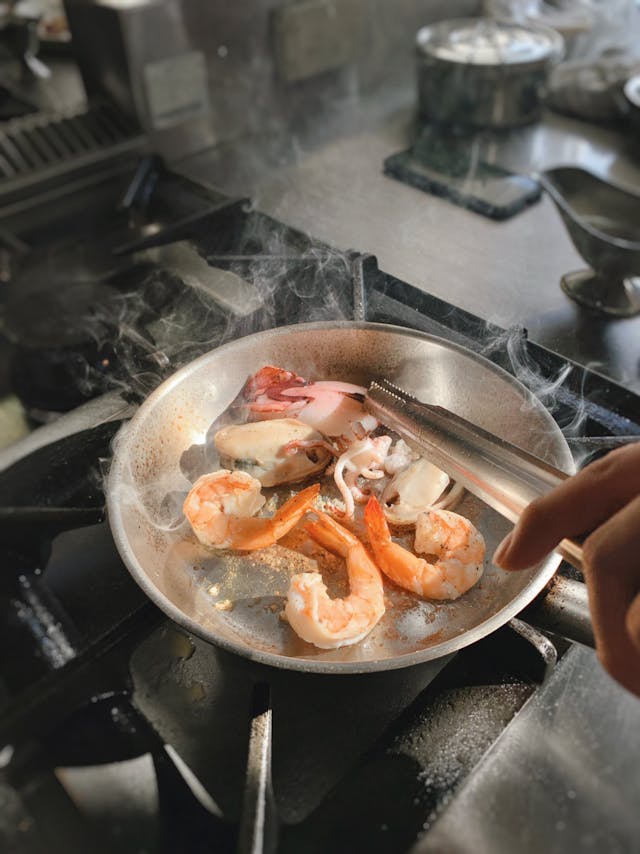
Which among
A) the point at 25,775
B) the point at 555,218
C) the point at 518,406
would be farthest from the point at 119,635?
the point at 555,218

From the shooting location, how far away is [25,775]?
989 millimetres

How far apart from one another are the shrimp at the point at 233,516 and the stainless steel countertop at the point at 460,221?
82cm

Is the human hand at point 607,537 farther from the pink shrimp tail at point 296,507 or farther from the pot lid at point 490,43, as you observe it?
the pot lid at point 490,43

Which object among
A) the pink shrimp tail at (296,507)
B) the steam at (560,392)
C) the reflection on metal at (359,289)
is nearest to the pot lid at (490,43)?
the reflection on metal at (359,289)

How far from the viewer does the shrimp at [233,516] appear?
50.3 inches

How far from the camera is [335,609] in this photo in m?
1.10

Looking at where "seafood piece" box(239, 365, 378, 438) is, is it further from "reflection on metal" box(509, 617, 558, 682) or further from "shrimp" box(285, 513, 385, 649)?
"reflection on metal" box(509, 617, 558, 682)

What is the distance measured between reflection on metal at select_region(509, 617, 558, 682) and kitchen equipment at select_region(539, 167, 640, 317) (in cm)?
108

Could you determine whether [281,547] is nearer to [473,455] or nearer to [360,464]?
[360,464]

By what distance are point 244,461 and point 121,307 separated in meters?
0.81

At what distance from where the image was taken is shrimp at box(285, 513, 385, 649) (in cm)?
109

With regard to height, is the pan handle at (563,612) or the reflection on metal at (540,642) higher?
the pan handle at (563,612)

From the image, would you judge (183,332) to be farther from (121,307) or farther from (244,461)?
(244,461)

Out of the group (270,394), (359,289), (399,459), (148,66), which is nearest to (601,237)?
(359,289)
